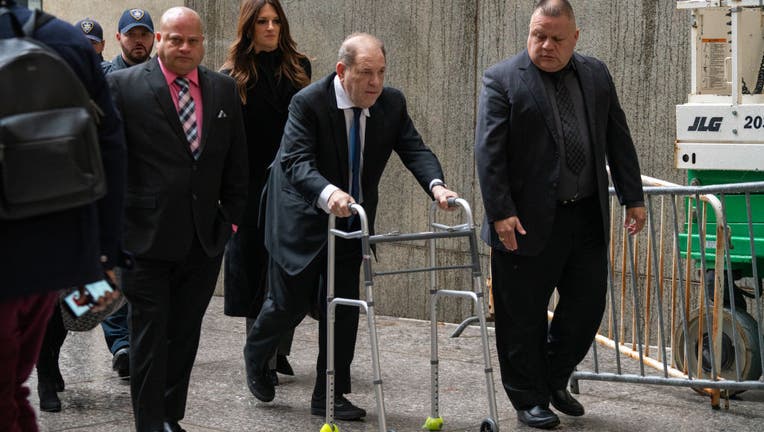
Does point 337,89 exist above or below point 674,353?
above

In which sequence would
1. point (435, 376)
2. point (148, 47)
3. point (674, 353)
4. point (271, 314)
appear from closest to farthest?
point (435, 376), point (271, 314), point (674, 353), point (148, 47)

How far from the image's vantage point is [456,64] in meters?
8.85

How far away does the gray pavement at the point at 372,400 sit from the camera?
6.10 meters

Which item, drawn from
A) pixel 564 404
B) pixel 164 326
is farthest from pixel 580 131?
pixel 164 326

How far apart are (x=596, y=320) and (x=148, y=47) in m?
3.03

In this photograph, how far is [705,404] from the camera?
A: 646cm

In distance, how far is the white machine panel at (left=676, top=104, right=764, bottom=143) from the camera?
20.9 feet

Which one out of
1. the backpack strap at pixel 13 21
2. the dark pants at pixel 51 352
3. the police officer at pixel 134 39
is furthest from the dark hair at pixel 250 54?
the backpack strap at pixel 13 21

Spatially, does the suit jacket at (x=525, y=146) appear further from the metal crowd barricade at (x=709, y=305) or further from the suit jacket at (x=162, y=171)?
the suit jacket at (x=162, y=171)

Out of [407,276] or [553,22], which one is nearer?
[553,22]

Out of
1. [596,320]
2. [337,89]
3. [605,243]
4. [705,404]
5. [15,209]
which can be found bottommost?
[705,404]

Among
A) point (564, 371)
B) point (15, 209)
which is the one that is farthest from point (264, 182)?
point (15, 209)

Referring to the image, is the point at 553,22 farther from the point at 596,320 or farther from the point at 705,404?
the point at 705,404

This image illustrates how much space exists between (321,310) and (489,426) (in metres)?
1.05
